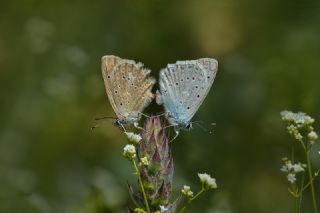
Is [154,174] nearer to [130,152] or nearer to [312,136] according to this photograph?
[130,152]

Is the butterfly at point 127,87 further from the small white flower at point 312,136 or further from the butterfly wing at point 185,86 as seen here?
the small white flower at point 312,136

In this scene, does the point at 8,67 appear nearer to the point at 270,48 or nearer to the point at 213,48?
the point at 213,48

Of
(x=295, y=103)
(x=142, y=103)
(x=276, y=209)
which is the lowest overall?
(x=276, y=209)

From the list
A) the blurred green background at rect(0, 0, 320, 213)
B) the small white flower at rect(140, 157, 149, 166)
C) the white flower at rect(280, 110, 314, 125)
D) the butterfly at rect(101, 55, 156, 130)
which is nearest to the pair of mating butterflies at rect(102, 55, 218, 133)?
the butterfly at rect(101, 55, 156, 130)

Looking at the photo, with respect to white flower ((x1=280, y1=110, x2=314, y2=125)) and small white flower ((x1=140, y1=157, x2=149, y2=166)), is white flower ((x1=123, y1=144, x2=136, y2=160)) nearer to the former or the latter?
small white flower ((x1=140, y1=157, x2=149, y2=166))

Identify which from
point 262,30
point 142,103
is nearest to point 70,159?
point 142,103
